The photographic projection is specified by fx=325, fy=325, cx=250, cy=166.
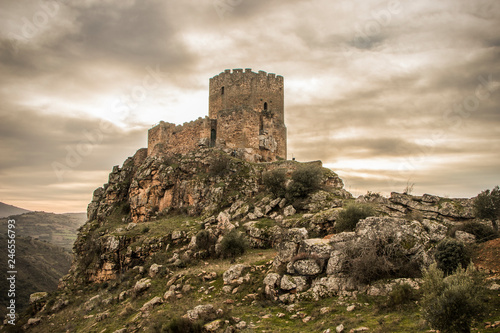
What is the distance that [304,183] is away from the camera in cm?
2362

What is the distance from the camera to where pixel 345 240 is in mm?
13133

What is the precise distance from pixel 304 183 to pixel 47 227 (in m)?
131

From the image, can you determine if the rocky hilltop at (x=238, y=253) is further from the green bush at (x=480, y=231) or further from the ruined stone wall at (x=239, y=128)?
the ruined stone wall at (x=239, y=128)

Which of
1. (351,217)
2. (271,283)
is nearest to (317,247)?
(271,283)

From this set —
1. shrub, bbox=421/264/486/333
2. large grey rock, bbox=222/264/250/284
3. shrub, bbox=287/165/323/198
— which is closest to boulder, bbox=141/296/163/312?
large grey rock, bbox=222/264/250/284

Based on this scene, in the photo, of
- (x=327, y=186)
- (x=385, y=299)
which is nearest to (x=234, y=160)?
(x=327, y=186)

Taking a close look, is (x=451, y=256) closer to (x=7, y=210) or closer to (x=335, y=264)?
(x=335, y=264)

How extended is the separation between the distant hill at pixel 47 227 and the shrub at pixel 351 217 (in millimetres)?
102609

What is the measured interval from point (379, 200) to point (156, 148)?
25956 millimetres

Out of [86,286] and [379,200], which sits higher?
[379,200]

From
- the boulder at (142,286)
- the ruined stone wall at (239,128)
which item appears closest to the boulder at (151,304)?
the boulder at (142,286)

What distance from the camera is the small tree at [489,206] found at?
1577cm

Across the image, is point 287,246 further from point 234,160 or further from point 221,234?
point 234,160

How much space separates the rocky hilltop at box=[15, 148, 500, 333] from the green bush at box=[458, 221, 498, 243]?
42 cm
